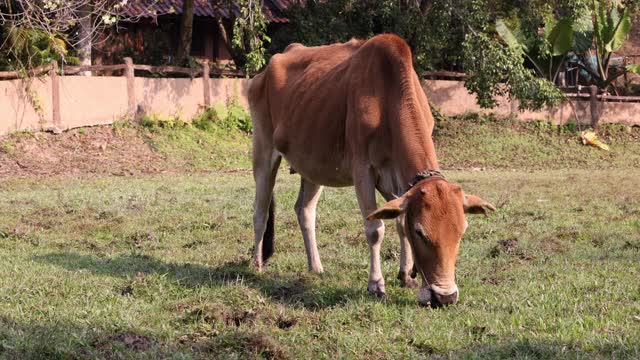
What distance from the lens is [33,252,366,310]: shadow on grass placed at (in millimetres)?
6930

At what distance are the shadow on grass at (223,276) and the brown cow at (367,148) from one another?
0.37 m

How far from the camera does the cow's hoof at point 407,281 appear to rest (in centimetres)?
745

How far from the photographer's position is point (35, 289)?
280 inches

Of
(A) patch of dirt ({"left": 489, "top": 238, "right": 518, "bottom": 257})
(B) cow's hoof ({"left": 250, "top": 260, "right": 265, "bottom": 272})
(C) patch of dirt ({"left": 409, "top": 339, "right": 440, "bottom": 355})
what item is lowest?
(B) cow's hoof ({"left": 250, "top": 260, "right": 265, "bottom": 272})

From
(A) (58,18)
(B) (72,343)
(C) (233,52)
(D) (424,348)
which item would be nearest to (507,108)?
(C) (233,52)

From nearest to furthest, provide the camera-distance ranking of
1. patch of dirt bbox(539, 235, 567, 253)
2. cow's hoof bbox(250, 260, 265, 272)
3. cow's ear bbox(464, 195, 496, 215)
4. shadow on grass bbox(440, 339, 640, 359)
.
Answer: shadow on grass bbox(440, 339, 640, 359) < cow's ear bbox(464, 195, 496, 215) < cow's hoof bbox(250, 260, 265, 272) < patch of dirt bbox(539, 235, 567, 253)

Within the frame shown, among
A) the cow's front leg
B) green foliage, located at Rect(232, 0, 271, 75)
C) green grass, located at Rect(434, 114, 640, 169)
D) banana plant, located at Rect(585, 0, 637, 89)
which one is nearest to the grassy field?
the cow's front leg

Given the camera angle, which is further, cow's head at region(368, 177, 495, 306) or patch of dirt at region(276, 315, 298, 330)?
cow's head at region(368, 177, 495, 306)

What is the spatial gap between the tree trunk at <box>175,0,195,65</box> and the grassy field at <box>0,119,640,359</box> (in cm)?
1245

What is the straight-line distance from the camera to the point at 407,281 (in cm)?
752

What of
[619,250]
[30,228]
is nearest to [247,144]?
[30,228]

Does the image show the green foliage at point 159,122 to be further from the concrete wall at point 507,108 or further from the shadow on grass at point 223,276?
the shadow on grass at point 223,276

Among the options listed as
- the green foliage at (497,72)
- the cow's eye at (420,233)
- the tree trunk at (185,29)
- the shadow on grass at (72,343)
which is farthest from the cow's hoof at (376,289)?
the tree trunk at (185,29)

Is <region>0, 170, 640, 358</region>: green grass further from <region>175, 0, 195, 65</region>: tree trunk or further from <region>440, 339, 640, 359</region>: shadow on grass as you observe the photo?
<region>175, 0, 195, 65</region>: tree trunk
